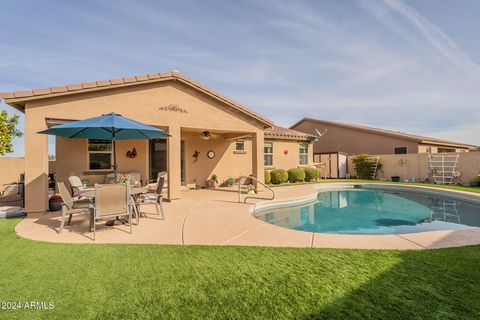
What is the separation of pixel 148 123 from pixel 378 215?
1055 cm

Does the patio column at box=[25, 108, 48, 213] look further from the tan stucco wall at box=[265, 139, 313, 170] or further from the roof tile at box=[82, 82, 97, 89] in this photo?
the tan stucco wall at box=[265, 139, 313, 170]

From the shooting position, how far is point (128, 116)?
989cm

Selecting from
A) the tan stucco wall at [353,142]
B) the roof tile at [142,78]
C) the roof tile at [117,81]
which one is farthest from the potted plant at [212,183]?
the tan stucco wall at [353,142]

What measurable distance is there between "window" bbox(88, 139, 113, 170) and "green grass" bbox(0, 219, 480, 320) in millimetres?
8011

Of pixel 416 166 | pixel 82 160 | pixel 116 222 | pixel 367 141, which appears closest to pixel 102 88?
pixel 82 160

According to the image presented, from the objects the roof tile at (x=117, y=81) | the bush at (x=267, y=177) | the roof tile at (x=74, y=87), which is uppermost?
the roof tile at (x=117, y=81)

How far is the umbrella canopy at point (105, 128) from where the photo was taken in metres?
6.42

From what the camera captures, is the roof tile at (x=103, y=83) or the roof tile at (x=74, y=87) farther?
the roof tile at (x=103, y=83)

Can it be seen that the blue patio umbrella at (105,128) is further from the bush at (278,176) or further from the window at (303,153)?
the window at (303,153)

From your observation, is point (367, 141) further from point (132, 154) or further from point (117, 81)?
point (117, 81)

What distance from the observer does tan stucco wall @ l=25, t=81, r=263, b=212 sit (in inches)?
329

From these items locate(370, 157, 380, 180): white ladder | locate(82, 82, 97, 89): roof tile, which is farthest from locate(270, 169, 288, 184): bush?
locate(82, 82, 97, 89): roof tile

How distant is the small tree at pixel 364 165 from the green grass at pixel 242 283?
61.8 ft

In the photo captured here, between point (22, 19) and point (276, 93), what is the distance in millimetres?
16893
